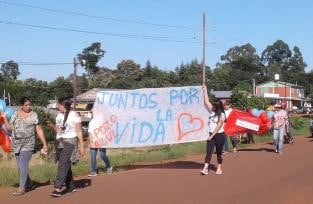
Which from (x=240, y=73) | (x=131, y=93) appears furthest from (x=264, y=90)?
(x=131, y=93)

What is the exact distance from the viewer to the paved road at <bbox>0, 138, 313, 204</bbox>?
9.33 m

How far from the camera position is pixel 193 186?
10625 mm

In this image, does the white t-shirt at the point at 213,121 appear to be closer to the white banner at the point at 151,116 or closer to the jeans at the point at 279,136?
the white banner at the point at 151,116

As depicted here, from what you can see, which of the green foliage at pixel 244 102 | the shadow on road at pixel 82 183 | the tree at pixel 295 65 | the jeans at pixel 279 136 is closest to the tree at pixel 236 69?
the tree at pixel 295 65

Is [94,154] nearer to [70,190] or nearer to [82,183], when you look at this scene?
[82,183]

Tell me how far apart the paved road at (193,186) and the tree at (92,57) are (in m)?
92.6

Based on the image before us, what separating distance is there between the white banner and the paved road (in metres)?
0.78

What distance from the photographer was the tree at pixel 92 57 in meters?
108

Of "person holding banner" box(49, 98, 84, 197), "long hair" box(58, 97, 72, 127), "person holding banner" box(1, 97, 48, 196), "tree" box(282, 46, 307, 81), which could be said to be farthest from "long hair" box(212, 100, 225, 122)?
"tree" box(282, 46, 307, 81)

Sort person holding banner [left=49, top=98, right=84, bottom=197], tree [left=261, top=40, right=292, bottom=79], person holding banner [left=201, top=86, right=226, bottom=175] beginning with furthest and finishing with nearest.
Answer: tree [left=261, top=40, right=292, bottom=79] → person holding banner [left=201, top=86, right=226, bottom=175] → person holding banner [left=49, top=98, right=84, bottom=197]

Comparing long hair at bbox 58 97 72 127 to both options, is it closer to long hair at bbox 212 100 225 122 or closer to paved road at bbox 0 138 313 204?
paved road at bbox 0 138 313 204

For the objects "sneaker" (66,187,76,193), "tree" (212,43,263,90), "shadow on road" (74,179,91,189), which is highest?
"tree" (212,43,263,90)

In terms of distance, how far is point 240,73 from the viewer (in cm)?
12000

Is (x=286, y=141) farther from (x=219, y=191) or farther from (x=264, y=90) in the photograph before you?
(x=264, y=90)
